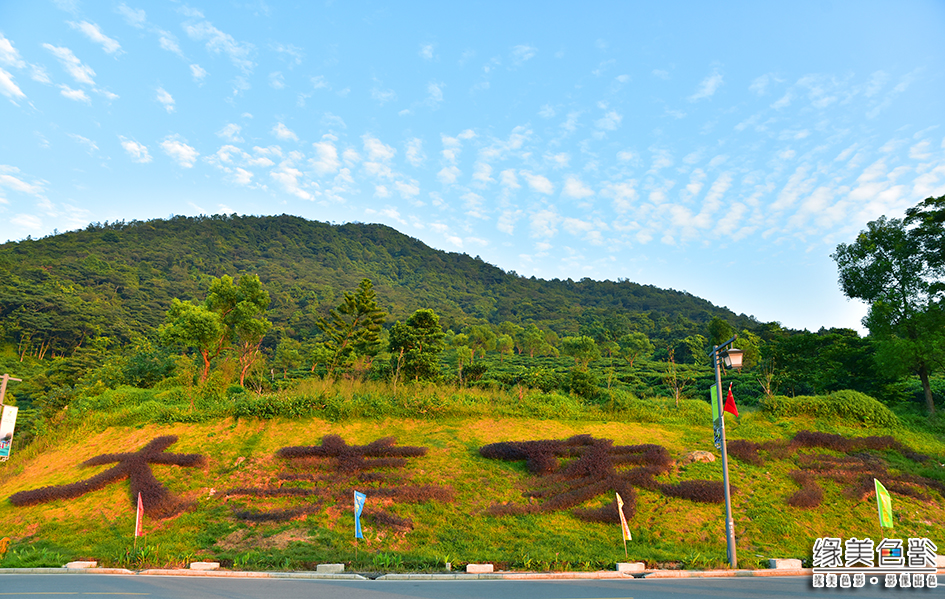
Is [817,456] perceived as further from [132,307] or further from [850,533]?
[132,307]

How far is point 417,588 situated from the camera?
9172 mm

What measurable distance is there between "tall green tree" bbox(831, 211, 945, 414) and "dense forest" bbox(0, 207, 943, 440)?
46cm

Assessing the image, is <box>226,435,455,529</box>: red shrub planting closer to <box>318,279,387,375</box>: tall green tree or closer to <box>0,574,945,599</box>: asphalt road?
<box>0,574,945,599</box>: asphalt road

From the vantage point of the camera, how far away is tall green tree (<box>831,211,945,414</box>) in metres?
23.3

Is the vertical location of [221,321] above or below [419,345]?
above

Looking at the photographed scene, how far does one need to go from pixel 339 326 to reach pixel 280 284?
91506 millimetres

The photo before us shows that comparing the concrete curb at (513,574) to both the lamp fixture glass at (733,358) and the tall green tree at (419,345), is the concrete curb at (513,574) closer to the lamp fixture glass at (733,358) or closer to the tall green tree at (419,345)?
the lamp fixture glass at (733,358)

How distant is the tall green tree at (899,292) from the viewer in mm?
23266

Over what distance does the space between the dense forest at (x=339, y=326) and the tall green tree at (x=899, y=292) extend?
0.46 meters

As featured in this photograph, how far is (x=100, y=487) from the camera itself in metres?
15.3

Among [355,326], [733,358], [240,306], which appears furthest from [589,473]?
[355,326]

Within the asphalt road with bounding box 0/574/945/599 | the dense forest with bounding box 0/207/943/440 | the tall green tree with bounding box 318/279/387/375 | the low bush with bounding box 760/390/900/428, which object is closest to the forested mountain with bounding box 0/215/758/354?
the dense forest with bounding box 0/207/943/440

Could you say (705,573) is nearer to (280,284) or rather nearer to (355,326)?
(355,326)

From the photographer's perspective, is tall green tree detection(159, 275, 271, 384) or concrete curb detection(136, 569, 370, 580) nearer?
concrete curb detection(136, 569, 370, 580)
